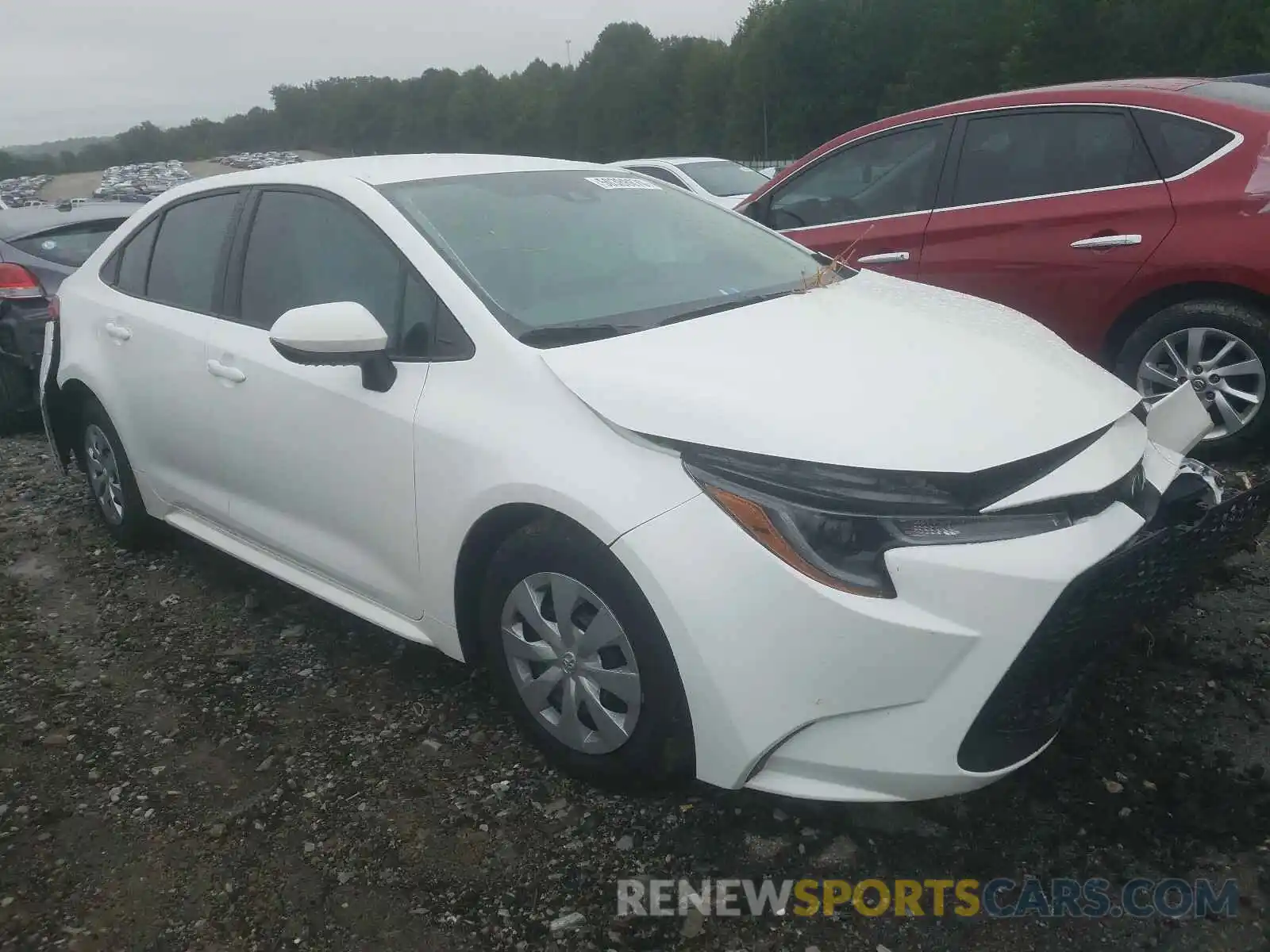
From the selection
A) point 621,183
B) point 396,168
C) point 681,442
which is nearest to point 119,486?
point 396,168

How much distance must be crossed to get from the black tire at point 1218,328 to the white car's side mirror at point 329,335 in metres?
3.32

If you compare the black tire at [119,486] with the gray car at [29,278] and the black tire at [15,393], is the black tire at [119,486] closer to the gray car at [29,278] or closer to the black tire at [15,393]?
the gray car at [29,278]

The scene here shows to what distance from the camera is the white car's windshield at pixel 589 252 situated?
9.02 feet

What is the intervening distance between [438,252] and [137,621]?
203 cm

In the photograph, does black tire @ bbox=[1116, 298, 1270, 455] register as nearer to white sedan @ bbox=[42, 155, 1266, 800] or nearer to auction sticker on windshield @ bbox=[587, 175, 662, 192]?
white sedan @ bbox=[42, 155, 1266, 800]

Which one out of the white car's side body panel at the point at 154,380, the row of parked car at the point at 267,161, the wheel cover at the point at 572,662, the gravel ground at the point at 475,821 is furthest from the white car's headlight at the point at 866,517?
the row of parked car at the point at 267,161

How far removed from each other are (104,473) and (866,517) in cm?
360

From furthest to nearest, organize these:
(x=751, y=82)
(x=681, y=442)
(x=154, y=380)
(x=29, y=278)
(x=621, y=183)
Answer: (x=751, y=82) < (x=29, y=278) < (x=154, y=380) < (x=621, y=183) < (x=681, y=442)

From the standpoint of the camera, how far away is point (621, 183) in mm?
3551

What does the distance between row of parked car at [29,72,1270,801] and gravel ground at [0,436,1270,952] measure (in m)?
0.26

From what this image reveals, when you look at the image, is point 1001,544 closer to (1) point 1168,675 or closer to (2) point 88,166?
(1) point 1168,675

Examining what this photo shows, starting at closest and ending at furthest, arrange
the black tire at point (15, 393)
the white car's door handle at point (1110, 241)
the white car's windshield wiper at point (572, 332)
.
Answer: the white car's windshield wiper at point (572, 332), the white car's door handle at point (1110, 241), the black tire at point (15, 393)

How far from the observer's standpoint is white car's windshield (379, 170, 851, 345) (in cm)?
A: 275

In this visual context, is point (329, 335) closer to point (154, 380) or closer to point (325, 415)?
point (325, 415)
